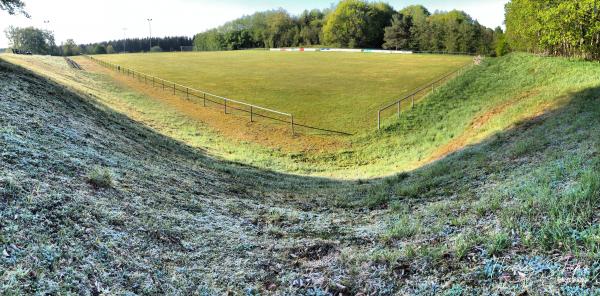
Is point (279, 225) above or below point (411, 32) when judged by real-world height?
below

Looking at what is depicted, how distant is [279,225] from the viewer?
23.7 ft

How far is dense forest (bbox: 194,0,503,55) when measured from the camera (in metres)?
96.8

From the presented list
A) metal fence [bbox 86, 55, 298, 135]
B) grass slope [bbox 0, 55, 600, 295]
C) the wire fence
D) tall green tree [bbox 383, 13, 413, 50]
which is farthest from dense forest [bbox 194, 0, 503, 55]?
grass slope [bbox 0, 55, 600, 295]

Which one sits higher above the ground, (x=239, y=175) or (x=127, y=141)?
(x=127, y=141)

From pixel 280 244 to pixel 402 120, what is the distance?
22312mm

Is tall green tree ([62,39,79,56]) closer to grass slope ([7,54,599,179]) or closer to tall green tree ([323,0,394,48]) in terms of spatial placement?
tall green tree ([323,0,394,48])

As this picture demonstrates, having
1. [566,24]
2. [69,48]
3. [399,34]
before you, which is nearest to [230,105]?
[566,24]

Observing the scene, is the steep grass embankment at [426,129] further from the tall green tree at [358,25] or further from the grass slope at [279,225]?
the tall green tree at [358,25]

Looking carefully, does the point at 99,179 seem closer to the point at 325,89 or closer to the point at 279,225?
the point at 279,225

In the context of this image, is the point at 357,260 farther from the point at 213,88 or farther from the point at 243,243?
→ the point at 213,88

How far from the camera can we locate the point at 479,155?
1249 cm

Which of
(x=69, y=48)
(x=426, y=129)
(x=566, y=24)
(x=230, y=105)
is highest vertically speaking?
(x=69, y=48)

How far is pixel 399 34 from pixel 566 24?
3631 inches

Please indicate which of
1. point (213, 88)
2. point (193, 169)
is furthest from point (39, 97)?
point (213, 88)
